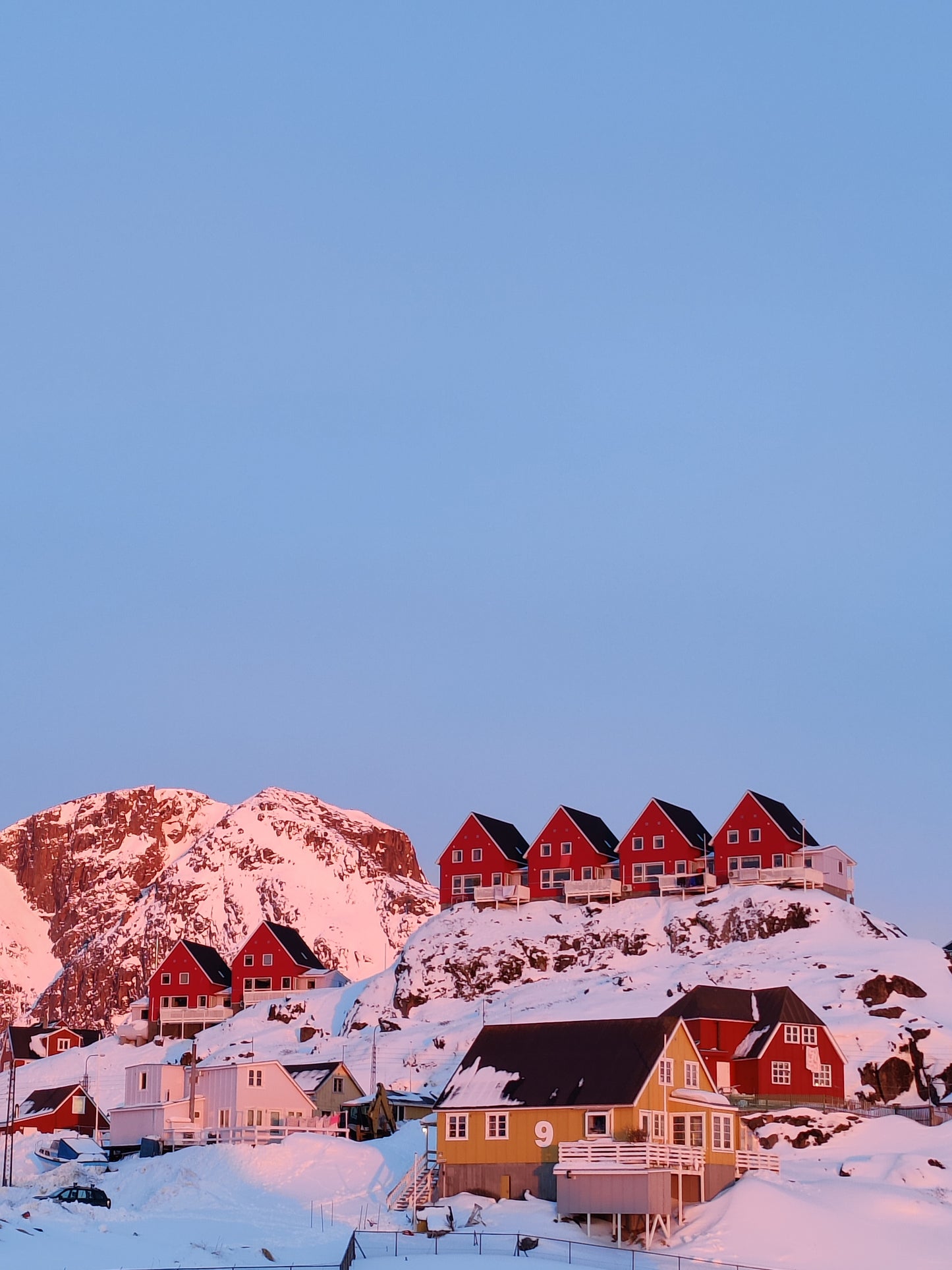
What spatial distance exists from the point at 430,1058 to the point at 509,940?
17109 mm

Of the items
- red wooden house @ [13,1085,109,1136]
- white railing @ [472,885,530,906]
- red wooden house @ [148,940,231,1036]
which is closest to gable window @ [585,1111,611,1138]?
red wooden house @ [13,1085,109,1136]

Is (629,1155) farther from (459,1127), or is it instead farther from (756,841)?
(756,841)

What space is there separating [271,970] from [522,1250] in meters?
88.2

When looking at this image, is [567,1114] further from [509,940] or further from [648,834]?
[648,834]

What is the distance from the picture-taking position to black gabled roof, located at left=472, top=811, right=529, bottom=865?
5202 inches

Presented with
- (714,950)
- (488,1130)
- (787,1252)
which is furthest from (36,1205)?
(714,950)

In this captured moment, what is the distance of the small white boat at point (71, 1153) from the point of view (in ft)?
277

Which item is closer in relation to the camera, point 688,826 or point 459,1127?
point 459,1127

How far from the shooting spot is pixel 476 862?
132m

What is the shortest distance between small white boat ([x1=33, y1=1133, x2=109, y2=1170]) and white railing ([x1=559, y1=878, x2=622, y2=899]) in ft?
129

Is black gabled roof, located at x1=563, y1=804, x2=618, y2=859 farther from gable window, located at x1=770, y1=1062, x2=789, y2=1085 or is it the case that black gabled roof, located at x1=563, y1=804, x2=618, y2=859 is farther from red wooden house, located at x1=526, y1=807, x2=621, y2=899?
gable window, located at x1=770, y1=1062, x2=789, y2=1085

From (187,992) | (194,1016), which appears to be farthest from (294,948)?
(194,1016)

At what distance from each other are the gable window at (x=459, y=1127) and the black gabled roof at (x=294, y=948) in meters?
75.4

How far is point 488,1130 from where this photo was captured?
68.5m
